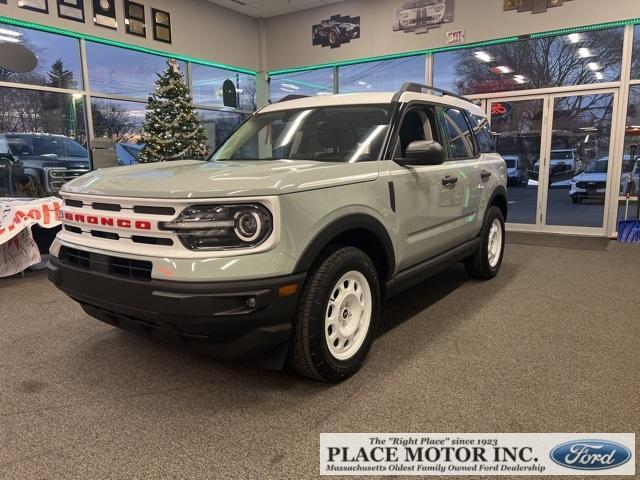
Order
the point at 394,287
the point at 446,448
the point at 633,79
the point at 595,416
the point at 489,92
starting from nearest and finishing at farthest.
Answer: the point at 446,448 < the point at 595,416 < the point at 394,287 < the point at 633,79 < the point at 489,92

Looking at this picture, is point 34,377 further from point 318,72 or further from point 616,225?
point 318,72

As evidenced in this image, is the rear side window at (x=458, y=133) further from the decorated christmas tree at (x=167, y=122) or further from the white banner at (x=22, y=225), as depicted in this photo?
the decorated christmas tree at (x=167, y=122)

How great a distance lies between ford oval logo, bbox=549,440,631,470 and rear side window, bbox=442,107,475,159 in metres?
2.27

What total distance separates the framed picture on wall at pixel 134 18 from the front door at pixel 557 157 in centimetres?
625

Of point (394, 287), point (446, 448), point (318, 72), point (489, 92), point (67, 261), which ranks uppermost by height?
point (318, 72)

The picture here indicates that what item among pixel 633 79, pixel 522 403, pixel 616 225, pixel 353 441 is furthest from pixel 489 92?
pixel 353 441

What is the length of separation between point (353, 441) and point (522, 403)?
91 centimetres

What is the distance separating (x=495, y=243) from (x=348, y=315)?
9.04 feet

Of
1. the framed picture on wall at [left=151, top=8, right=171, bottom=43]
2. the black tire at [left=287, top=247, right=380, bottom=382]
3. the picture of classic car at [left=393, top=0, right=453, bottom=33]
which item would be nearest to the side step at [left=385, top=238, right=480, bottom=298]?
the black tire at [left=287, top=247, right=380, bottom=382]

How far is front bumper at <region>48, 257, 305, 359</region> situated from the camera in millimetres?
2008

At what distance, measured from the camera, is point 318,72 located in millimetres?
10242

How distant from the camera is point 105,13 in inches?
302

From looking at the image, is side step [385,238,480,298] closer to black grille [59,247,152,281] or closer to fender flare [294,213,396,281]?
fender flare [294,213,396,281]

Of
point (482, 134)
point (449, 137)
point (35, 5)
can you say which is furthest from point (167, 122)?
point (449, 137)
